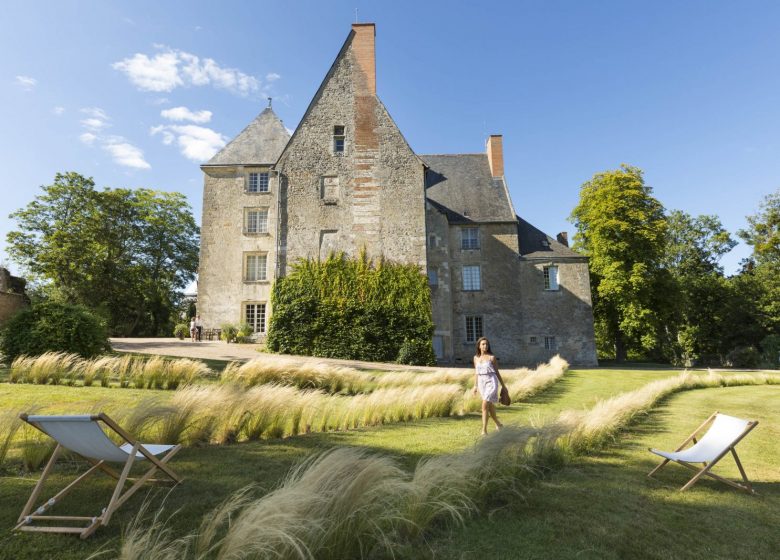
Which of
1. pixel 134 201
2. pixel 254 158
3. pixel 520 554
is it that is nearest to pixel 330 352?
pixel 254 158

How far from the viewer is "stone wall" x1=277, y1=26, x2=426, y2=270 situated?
21547 mm

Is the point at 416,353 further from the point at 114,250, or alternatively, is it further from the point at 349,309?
the point at 114,250

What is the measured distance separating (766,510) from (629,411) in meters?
4.07

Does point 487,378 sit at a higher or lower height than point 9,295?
lower

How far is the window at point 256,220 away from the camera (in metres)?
25.5

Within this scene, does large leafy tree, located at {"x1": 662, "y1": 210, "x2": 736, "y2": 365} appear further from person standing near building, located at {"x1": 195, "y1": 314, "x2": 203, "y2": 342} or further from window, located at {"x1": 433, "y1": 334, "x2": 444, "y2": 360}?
person standing near building, located at {"x1": 195, "y1": 314, "x2": 203, "y2": 342}

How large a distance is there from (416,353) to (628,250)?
1691cm

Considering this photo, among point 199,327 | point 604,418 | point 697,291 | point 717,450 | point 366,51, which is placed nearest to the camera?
point 717,450

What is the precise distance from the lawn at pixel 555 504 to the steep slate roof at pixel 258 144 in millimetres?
20903

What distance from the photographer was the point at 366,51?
23156mm

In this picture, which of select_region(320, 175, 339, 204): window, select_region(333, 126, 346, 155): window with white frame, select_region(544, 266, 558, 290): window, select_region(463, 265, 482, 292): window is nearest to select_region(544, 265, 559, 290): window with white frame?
select_region(544, 266, 558, 290): window

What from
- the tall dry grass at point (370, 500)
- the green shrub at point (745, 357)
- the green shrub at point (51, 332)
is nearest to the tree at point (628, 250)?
the green shrub at point (745, 357)

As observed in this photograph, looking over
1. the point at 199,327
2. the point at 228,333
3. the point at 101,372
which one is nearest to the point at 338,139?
the point at 228,333

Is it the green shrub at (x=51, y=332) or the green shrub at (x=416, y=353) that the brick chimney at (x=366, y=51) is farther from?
the green shrub at (x=51, y=332)
